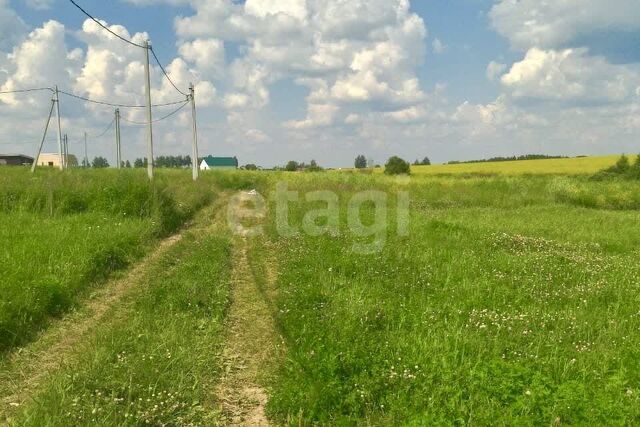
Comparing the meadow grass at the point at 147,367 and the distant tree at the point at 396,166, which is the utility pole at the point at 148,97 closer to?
the meadow grass at the point at 147,367

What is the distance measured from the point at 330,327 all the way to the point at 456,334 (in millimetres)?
1291

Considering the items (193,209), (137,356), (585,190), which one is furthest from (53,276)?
(585,190)

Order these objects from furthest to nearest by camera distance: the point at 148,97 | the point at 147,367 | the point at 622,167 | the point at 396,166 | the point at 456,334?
the point at 396,166 < the point at 622,167 < the point at 148,97 < the point at 456,334 < the point at 147,367

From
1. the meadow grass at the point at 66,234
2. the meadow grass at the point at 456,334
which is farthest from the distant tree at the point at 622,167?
the meadow grass at the point at 66,234

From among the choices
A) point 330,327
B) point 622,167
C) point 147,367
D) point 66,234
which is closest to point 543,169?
point 622,167

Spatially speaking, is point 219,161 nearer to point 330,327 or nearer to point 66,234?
point 66,234

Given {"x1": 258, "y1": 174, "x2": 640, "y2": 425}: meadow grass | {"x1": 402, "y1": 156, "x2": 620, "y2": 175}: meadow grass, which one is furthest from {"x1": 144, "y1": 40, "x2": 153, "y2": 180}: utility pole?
{"x1": 402, "y1": 156, "x2": 620, "y2": 175}: meadow grass

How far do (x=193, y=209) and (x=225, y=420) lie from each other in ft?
41.7

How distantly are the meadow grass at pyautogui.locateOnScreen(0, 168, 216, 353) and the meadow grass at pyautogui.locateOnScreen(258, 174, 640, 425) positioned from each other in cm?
275

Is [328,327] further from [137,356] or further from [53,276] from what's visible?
[53,276]

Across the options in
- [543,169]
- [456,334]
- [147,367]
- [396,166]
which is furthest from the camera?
[543,169]

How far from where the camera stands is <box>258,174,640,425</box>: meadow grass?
11.6 feet

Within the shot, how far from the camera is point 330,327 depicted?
16.4ft

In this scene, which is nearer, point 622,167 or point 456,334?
point 456,334
